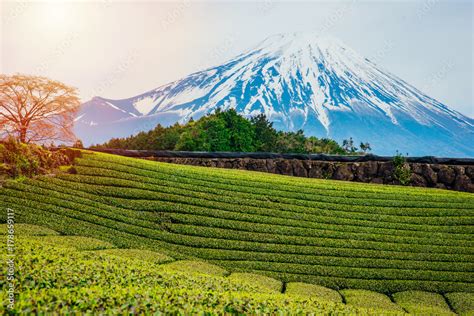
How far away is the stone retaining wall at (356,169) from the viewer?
72.3ft

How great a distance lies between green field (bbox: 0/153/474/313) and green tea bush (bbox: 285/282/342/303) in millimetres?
79

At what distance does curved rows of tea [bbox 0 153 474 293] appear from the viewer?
13.6m

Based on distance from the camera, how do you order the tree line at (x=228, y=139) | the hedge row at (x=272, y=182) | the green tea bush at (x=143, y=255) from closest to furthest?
the green tea bush at (x=143, y=255), the hedge row at (x=272, y=182), the tree line at (x=228, y=139)

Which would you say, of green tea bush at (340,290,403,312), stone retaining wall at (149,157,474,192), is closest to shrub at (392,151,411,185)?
stone retaining wall at (149,157,474,192)

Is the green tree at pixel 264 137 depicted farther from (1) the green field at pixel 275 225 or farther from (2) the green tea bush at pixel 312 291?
(2) the green tea bush at pixel 312 291

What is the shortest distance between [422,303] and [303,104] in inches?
4994

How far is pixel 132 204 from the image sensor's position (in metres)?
16.2

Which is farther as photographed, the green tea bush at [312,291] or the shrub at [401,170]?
the shrub at [401,170]

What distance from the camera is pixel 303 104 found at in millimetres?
137000

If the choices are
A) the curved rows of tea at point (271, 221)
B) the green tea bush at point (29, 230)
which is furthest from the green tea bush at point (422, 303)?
the green tea bush at point (29, 230)

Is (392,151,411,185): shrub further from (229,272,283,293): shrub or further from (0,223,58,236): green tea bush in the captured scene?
(0,223,58,236): green tea bush

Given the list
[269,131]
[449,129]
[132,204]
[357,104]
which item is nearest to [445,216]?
[132,204]

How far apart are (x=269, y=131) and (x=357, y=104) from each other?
11556cm

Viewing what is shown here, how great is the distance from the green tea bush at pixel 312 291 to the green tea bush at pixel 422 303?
1.52m
